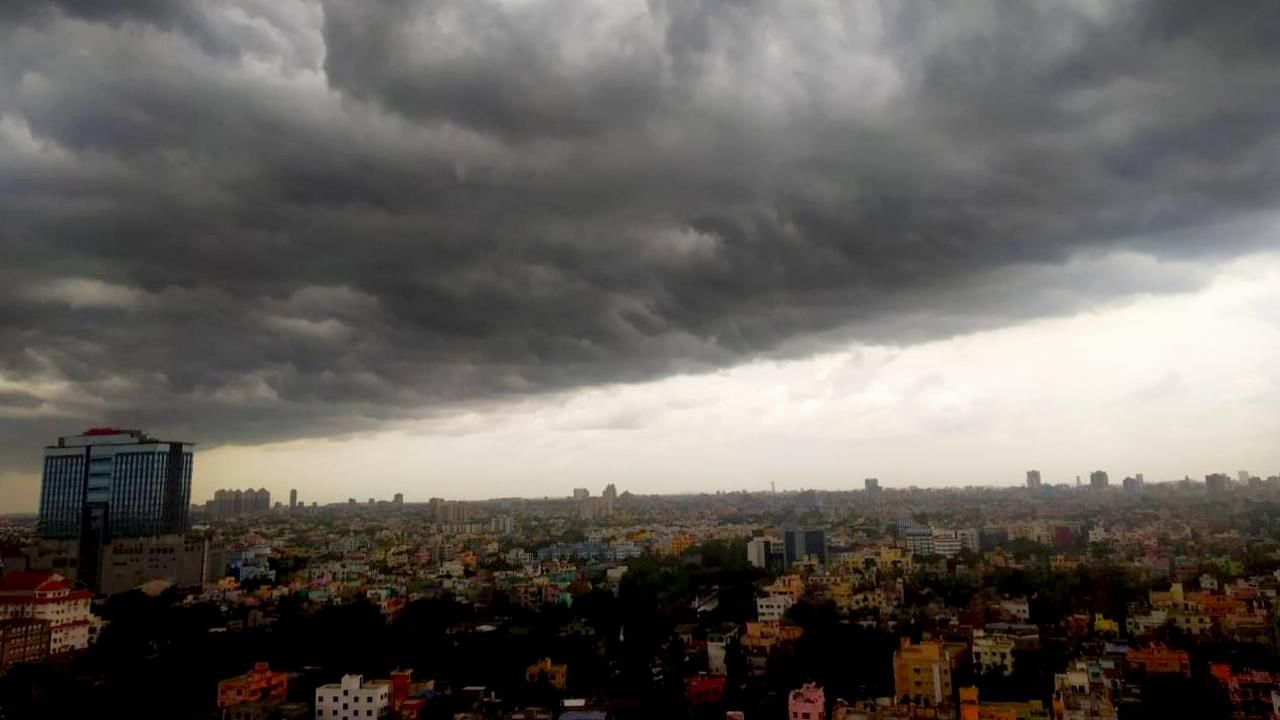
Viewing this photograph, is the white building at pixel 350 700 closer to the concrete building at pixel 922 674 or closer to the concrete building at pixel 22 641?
the concrete building at pixel 22 641

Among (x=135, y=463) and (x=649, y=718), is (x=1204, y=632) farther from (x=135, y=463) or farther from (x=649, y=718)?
(x=135, y=463)

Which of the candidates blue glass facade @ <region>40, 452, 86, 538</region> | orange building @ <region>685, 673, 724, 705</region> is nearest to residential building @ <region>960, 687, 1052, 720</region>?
orange building @ <region>685, 673, 724, 705</region>

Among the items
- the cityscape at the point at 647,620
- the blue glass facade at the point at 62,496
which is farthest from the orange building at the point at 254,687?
the blue glass facade at the point at 62,496

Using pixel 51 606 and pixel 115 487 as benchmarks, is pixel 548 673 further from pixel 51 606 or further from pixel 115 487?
pixel 115 487

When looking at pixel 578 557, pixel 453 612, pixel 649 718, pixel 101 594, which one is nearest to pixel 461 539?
pixel 578 557

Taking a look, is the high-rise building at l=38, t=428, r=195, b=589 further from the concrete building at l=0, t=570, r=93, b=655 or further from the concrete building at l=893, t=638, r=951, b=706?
the concrete building at l=893, t=638, r=951, b=706

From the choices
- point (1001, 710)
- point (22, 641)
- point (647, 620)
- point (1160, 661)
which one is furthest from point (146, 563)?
point (1160, 661)
